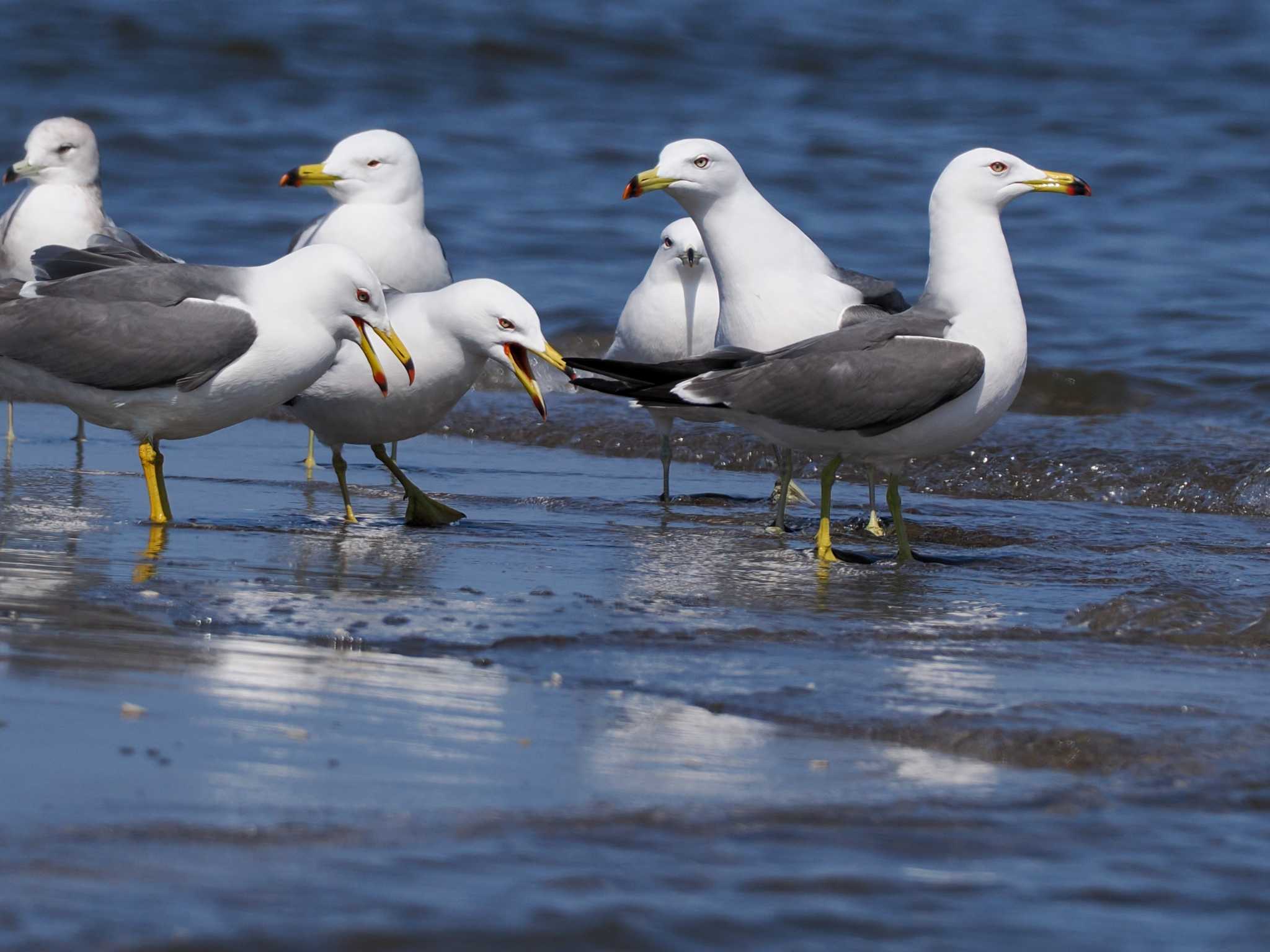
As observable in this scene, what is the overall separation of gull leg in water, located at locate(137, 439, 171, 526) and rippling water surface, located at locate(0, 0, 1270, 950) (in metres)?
0.10

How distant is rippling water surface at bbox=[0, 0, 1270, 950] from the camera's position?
2.63 meters

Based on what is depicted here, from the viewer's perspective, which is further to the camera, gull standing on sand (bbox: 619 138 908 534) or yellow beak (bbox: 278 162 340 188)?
yellow beak (bbox: 278 162 340 188)

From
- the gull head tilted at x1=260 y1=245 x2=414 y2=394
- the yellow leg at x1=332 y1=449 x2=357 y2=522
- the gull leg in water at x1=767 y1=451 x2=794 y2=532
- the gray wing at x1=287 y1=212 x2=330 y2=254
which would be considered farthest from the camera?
the gray wing at x1=287 y1=212 x2=330 y2=254

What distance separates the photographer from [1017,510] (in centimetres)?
707

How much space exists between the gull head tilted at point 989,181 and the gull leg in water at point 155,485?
2.53m

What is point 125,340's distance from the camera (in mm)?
5500

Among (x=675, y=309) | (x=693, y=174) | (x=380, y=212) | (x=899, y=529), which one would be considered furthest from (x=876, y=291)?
(x=380, y=212)

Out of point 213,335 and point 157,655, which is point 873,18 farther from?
point 157,655

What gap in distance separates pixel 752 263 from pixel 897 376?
42.8 inches

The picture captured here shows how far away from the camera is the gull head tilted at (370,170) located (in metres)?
7.91

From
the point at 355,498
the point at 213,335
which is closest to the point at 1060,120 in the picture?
the point at 355,498

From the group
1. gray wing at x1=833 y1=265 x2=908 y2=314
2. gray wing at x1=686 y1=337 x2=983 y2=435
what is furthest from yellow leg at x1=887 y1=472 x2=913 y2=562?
gray wing at x1=833 y1=265 x2=908 y2=314

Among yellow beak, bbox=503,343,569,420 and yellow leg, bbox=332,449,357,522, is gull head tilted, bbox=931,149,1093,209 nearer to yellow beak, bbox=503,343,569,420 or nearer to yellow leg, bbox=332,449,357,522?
yellow beak, bbox=503,343,569,420

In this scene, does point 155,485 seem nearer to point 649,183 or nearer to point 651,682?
point 649,183
